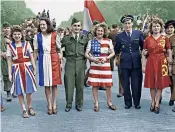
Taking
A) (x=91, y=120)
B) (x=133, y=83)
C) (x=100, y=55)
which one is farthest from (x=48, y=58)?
(x=133, y=83)

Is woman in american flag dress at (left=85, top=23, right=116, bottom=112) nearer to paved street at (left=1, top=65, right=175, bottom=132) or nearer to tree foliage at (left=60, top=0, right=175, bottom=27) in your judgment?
paved street at (left=1, top=65, right=175, bottom=132)

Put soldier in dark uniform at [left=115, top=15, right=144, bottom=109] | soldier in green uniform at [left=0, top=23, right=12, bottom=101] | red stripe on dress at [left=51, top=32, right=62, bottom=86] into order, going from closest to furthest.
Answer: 1. red stripe on dress at [left=51, top=32, right=62, bottom=86]
2. soldier in dark uniform at [left=115, top=15, right=144, bottom=109]
3. soldier in green uniform at [left=0, top=23, right=12, bottom=101]

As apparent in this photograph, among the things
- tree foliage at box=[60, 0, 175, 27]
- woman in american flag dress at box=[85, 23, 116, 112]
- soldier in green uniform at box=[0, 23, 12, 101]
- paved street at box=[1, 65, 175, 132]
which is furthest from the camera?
tree foliage at box=[60, 0, 175, 27]

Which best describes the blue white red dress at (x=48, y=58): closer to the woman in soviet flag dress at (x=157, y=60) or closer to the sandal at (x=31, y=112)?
the sandal at (x=31, y=112)

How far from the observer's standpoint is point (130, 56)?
292 inches

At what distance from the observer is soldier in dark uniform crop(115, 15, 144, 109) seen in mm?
7385

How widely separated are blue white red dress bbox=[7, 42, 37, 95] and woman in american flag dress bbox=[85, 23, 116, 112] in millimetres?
1193

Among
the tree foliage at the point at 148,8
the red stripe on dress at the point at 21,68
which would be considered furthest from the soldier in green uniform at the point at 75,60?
the tree foliage at the point at 148,8

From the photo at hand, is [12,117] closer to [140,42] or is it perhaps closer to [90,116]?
[90,116]

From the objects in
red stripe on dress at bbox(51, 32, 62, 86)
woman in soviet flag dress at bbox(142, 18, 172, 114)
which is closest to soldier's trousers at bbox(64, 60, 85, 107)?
red stripe on dress at bbox(51, 32, 62, 86)

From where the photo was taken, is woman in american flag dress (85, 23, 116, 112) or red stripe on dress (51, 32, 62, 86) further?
woman in american flag dress (85, 23, 116, 112)

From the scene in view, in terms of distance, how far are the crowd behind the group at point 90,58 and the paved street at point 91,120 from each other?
0.20m

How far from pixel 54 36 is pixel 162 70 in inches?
85.3

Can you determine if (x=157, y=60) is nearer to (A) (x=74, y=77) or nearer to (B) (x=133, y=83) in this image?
(B) (x=133, y=83)
